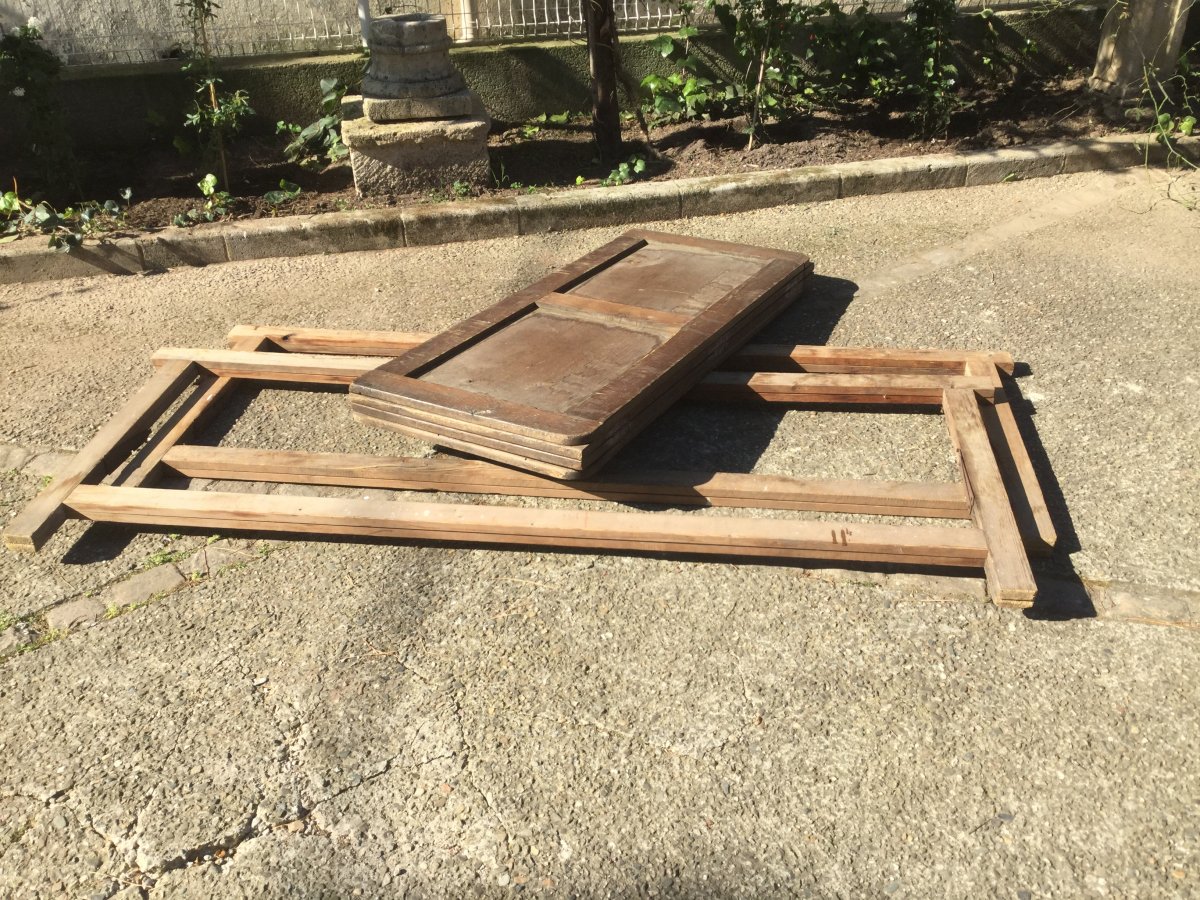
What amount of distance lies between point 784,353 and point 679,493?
1078mm

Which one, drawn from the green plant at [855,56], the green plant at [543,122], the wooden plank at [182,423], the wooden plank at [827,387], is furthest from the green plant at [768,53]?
the wooden plank at [182,423]

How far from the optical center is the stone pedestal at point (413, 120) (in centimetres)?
602

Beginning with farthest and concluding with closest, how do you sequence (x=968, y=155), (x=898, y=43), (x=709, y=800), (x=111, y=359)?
(x=898, y=43) → (x=968, y=155) → (x=111, y=359) → (x=709, y=800)

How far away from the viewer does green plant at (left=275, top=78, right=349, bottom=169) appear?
6777mm

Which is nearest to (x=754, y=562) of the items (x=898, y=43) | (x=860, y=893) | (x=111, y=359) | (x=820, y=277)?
(x=860, y=893)

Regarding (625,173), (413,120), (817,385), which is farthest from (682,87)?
(817,385)

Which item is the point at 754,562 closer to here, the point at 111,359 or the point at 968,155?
the point at 111,359

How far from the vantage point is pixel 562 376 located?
370cm

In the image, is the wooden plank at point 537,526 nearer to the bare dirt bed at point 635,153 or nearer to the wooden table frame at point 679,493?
the wooden table frame at point 679,493

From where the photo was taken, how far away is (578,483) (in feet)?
11.6

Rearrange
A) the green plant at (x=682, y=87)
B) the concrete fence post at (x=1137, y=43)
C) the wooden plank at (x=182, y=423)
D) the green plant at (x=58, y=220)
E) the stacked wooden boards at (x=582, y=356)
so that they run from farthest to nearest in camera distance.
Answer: the green plant at (x=682, y=87) → the concrete fence post at (x=1137, y=43) → the green plant at (x=58, y=220) → the wooden plank at (x=182, y=423) → the stacked wooden boards at (x=582, y=356)

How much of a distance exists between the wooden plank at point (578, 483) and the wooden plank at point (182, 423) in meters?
0.09

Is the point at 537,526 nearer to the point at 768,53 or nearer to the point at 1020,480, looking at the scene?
the point at 1020,480

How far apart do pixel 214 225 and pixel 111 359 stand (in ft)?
4.65
